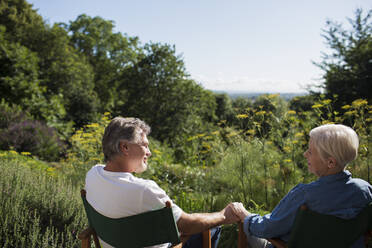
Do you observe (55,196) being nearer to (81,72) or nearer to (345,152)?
(345,152)

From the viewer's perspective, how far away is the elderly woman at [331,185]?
146 cm

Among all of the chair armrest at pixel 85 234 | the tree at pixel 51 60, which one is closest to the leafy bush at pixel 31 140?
the tree at pixel 51 60

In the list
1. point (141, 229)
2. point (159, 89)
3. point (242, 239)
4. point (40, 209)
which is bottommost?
point (40, 209)

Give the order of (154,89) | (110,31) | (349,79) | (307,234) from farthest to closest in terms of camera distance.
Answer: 1. (110,31)
2. (154,89)
3. (349,79)
4. (307,234)

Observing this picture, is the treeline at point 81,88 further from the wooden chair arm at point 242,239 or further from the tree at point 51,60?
the wooden chair arm at point 242,239

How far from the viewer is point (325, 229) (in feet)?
4.50

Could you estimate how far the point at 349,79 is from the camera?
27.3 feet

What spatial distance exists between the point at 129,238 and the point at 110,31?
22.9 meters

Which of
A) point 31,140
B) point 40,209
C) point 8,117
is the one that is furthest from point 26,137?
point 40,209

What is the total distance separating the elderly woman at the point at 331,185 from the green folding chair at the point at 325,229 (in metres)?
0.05

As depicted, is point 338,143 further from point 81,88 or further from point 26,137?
point 81,88

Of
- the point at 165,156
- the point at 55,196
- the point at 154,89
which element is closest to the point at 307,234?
the point at 55,196

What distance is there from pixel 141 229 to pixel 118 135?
533 millimetres

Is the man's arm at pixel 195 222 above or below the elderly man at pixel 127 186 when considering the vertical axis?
below
